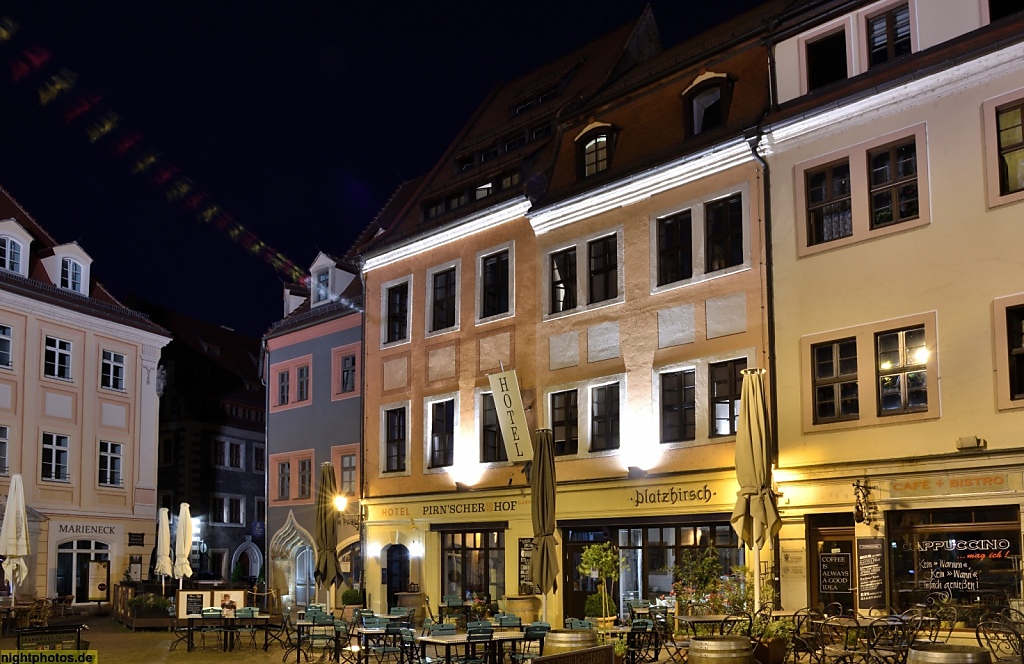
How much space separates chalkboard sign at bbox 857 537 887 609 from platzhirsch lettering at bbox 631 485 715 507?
12.3 feet

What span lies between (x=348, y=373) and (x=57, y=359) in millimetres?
11174

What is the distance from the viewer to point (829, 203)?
21.6m

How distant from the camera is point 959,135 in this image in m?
19.6

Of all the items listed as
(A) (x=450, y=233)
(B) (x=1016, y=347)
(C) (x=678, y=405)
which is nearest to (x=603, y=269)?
(C) (x=678, y=405)

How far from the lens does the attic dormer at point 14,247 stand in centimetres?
3778

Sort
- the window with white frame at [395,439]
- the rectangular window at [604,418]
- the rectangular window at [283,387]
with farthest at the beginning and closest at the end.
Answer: the rectangular window at [283,387], the window with white frame at [395,439], the rectangular window at [604,418]

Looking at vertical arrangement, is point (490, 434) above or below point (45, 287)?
below

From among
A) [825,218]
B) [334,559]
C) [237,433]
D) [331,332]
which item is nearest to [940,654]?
[825,218]

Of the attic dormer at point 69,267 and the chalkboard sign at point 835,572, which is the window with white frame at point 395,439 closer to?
the chalkboard sign at point 835,572

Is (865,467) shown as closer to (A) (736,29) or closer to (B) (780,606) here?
(B) (780,606)

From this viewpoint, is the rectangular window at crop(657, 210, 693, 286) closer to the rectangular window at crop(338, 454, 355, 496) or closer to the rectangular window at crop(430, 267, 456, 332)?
the rectangular window at crop(430, 267, 456, 332)

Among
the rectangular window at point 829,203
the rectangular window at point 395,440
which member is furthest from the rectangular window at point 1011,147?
the rectangular window at point 395,440

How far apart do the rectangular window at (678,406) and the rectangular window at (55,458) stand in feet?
77.4

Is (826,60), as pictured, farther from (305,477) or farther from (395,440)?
(305,477)
